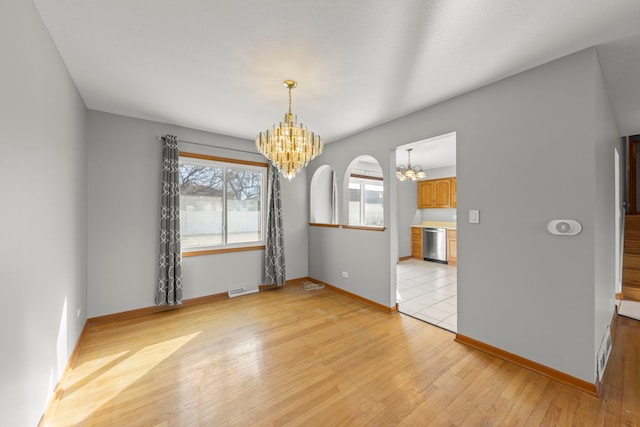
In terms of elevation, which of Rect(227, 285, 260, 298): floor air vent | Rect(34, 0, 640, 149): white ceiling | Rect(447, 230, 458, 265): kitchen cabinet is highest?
Rect(34, 0, 640, 149): white ceiling

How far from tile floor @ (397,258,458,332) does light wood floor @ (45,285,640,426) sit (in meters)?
0.33

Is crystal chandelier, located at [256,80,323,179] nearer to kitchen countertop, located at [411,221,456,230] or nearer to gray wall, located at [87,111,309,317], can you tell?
gray wall, located at [87,111,309,317]

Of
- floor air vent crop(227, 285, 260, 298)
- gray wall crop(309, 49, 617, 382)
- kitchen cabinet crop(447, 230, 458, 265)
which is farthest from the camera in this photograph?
kitchen cabinet crop(447, 230, 458, 265)

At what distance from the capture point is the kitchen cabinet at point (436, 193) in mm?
6750

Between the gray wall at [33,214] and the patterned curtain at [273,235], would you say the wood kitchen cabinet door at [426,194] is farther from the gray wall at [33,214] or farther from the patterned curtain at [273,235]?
the gray wall at [33,214]

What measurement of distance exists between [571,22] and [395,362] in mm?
2885

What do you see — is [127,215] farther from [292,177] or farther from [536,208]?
[536,208]

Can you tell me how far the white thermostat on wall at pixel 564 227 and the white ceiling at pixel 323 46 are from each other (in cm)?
134

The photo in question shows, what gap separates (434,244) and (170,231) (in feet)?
20.2

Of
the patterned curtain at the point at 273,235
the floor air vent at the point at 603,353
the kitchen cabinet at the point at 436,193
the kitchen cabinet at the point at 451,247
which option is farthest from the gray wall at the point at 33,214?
the kitchen cabinet at the point at 436,193

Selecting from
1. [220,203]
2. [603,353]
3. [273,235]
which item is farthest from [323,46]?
[603,353]

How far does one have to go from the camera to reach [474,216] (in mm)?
2551

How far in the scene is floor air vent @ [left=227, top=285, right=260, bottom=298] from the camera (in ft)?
13.3

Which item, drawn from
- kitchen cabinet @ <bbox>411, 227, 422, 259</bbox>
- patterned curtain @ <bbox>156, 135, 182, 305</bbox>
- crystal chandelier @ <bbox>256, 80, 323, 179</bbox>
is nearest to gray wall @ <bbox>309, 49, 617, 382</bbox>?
crystal chandelier @ <bbox>256, 80, 323, 179</bbox>
